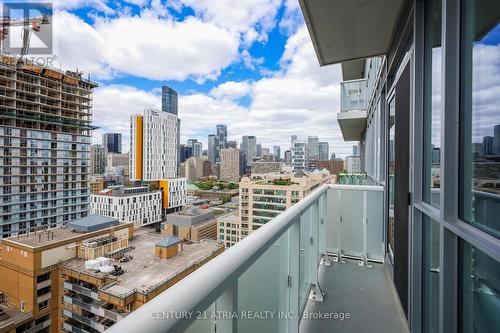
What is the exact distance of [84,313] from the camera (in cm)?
655

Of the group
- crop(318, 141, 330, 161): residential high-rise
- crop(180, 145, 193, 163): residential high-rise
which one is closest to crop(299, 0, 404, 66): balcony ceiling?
crop(318, 141, 330, 161): residential high-rise

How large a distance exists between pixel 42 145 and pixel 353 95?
29.5 meters

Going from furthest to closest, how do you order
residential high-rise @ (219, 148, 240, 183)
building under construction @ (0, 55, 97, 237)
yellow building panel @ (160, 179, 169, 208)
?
Answer: residential high-rise @ (219, 148, 240, 183), yellow building panel @ (160, 179, 169, 208), building under construction @ (0, 55, 97, 237)

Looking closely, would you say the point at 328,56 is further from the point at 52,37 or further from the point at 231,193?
the point at 231,193

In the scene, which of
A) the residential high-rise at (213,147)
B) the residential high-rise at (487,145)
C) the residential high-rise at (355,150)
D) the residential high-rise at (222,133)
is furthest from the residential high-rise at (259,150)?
the residential high-rise at (487,145)

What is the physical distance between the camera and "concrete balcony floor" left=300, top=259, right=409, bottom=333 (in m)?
1.79

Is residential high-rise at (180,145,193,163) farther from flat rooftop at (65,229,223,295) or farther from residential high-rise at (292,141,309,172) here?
flat rooftop at (65,229,223,295)

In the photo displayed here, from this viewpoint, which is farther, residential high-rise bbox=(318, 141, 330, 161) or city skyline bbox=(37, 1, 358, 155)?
residential high-rise bbox=(318, 141, 330, 161)

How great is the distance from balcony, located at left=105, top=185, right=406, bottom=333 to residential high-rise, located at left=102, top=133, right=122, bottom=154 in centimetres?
4763

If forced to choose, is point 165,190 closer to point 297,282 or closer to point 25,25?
point 25,25

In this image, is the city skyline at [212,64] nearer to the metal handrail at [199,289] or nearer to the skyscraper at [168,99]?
the metal handrail at [199,289]

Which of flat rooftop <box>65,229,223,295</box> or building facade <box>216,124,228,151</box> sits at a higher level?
building facade <box>216,124,228,151</box>

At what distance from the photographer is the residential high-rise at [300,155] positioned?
25.2 metres

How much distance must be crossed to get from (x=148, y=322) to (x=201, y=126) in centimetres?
5425
